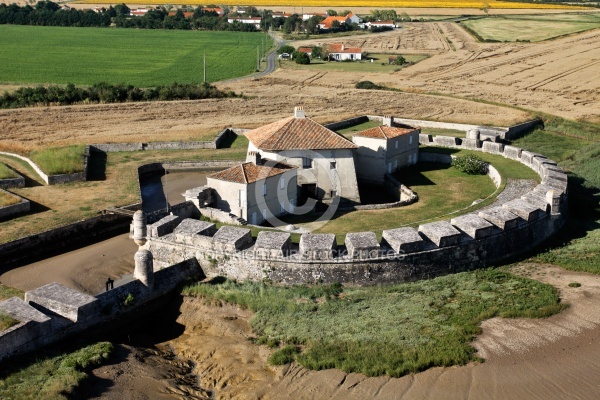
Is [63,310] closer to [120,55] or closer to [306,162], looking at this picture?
[306,162]

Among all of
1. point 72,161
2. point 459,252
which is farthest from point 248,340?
point 72,161

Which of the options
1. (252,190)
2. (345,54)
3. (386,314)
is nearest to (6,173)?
(252,190)

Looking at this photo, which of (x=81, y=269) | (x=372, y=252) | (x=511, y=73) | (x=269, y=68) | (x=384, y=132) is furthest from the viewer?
(x=269, y=68)

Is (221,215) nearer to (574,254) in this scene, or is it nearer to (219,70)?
(574,254)

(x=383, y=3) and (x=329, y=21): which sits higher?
(x=383, y=3)

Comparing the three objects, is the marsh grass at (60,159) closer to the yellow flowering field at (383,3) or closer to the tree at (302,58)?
the tree at (302,58)
